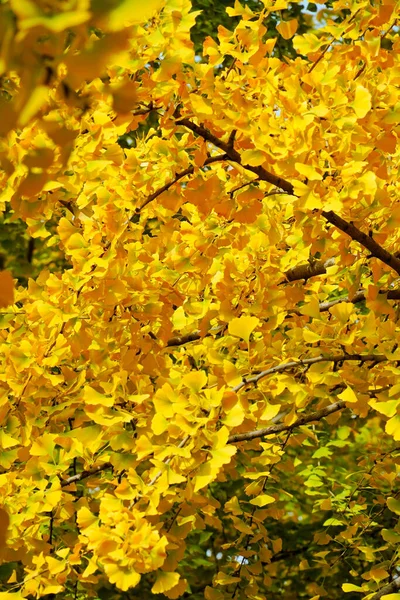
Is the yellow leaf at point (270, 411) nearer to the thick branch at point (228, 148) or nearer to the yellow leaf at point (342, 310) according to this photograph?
the yellow leaf at point (342, 310)

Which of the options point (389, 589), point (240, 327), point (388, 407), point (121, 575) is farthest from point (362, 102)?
point (389, 589)

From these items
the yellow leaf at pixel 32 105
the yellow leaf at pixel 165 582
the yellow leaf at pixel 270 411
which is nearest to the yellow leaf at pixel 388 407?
the yellow leaf at pixel 270 411

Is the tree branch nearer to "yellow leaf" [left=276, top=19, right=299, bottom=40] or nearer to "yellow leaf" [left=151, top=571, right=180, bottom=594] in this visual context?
"yellow leaf" [left=276, top=19, right=299, bottom=40]

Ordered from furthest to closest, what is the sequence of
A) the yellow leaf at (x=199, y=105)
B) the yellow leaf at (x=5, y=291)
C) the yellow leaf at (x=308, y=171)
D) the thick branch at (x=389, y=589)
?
the thick branch at (x=389, y=589)
the yellow leaf at (x=199, y=105)
the yellow leaf at (x=308, y=171)
the yellow leaf at (x=5, y=291)

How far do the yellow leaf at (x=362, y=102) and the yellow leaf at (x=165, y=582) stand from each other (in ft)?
4.18


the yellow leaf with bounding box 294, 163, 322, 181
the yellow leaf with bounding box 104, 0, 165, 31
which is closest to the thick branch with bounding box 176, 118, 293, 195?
the yellow leaf with bounding box 294, 163, 322, 181

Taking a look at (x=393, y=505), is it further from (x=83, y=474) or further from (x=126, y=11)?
(x=126, y=11)

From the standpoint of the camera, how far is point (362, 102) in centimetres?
229

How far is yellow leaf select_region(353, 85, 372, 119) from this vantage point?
2271 millimetres

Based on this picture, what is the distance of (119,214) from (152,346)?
0.50 m

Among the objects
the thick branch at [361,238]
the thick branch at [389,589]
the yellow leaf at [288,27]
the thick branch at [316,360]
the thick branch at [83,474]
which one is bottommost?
the thick branch at [389,589]

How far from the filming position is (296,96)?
8.05ft

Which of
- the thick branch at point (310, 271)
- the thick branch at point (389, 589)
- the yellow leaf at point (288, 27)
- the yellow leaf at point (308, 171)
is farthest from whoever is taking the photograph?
the thick branch at point (310, 271)

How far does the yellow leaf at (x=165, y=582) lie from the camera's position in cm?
226
